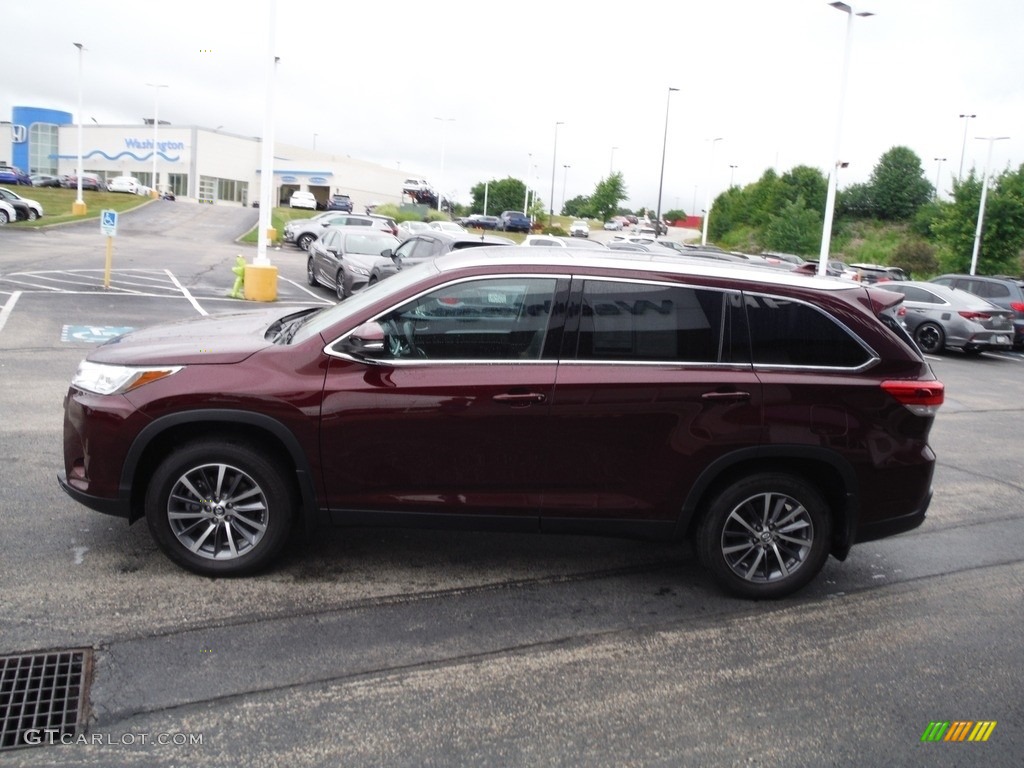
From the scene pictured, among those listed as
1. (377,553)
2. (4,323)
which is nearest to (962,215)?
(4,323)

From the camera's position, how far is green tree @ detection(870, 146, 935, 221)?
75688 mm

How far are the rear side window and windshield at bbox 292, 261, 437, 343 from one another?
71.0 inches

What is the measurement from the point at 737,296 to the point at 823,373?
63 centimetres

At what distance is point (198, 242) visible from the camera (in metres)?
36.0

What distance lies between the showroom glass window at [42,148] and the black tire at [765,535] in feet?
335

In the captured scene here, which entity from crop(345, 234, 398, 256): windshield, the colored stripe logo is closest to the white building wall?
crop(345, 234, 398, 256): windshield

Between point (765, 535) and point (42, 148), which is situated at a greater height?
point (42, 148)

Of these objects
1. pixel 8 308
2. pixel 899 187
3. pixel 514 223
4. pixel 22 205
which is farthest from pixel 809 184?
pixel 8 308

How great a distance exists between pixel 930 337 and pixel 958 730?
18.2 metres

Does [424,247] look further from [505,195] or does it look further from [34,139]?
[34,139]

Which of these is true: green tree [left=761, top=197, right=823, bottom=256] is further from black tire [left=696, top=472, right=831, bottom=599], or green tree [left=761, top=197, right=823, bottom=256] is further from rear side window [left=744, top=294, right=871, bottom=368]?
black tire [left=696, top=472, right=831, bottom=599]

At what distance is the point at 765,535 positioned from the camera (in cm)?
518

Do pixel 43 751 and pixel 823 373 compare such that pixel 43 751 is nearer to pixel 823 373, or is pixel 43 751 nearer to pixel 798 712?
pixel 798 712

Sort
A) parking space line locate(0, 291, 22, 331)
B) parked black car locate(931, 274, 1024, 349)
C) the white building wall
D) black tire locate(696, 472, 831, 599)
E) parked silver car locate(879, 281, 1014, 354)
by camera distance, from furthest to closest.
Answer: the white building wall → parked black car locate(931, 274, 1024, 349) → parked silver car locate(879, 281, 1014, 354) → parking space line locate(0, 291, 22, 331) → black tire locate(696, 472, 831, 599)
